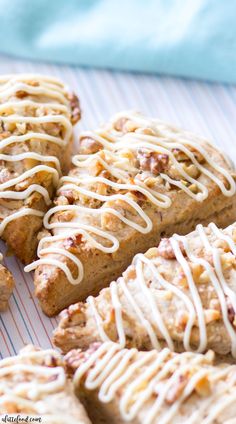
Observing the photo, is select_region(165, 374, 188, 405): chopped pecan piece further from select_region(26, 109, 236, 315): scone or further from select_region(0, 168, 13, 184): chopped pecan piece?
select_region(0, 168, 13, 184): chopped pecan piece

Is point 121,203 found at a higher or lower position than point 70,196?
lower

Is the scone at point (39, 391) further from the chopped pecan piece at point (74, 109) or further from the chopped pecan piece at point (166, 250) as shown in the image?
the chopped pecan piece at point (74, 109)

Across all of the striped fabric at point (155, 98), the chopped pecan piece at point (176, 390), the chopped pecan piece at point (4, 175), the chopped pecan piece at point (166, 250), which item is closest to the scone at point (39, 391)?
the chopped pecan piece at point (176, 390)

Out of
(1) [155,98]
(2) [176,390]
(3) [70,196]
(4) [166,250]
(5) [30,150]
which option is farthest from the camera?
(1) [155,98]

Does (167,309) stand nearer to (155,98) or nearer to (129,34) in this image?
(155,98)

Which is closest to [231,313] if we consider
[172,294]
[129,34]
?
[172,294]

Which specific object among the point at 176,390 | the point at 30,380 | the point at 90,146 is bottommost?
the point at 176,390
